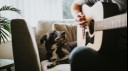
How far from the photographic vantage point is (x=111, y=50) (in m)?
1.34

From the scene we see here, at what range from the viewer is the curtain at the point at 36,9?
2783 mm

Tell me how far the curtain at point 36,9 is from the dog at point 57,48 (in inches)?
34.3

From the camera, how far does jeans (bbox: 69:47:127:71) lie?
1231mm

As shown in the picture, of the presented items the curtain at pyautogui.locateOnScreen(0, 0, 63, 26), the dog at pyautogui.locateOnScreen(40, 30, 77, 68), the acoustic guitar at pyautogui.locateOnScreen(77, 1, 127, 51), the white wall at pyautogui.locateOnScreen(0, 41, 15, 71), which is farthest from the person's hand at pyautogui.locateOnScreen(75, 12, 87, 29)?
the white wall at pyautogui.locateOnScreen(0, 41, 15, 71)

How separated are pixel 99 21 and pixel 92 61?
268 mm

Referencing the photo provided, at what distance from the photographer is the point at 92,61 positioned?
1.25 meters

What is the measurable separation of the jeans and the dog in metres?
0.70

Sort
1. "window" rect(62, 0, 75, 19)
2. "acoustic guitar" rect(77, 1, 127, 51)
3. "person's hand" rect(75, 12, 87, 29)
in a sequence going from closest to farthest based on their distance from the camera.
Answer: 1. "acoustic guitar" rect(77, 1, 127, 51)
2. "person's hand" rect(75, 12, 87, 29)
3. "window" rect(62, 0, 75, 19)

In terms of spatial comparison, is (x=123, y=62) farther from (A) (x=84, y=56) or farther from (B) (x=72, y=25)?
(B) (x=72, y=25)

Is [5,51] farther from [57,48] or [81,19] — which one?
[81,19]

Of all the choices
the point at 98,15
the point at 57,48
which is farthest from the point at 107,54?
the point at 57,48

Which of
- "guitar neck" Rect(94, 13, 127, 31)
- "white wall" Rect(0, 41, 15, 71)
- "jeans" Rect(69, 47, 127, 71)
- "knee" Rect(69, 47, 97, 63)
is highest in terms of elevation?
"guitar neck" Rect(94, 13, 127, 31)

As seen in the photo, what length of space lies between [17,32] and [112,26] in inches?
27.6

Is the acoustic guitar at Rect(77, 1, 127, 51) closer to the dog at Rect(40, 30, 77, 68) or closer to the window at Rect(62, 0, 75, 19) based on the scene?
the dog at Rect(40, 30, 77, 68)
